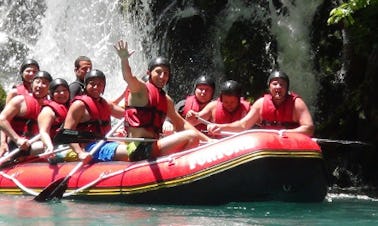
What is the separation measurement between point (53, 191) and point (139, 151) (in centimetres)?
101

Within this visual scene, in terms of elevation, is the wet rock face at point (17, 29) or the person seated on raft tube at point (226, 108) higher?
the wet rock face at point (17, 29)

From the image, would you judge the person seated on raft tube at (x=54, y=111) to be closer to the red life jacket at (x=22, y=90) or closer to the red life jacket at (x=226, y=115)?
the red life jacket at (x=22, y=90)

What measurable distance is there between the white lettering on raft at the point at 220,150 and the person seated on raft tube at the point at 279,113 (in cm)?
85

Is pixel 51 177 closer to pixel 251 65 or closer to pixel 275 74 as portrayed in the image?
pixel 275 74

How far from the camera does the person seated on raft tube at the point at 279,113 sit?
8.17m

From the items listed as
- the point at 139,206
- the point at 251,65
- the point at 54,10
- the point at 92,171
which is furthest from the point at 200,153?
the point at 54,10

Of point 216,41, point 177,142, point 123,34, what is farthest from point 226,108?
point 123,34

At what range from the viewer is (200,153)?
7.49m

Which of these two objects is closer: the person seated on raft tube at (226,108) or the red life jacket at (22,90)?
the person seated on raft tube at (226,108)

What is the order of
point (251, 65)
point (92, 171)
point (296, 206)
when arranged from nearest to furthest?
point (296, 206)
point (92, 171)
point (251, 65)

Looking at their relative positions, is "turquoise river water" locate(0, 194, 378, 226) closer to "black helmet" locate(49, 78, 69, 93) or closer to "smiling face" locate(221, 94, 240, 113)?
"black helmet" locate(49, 78, 69, 93)

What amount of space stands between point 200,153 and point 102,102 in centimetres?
165

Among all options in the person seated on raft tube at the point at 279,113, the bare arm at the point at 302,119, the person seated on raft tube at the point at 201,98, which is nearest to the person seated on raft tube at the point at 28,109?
the person seated on raft tube at the point at 201,98

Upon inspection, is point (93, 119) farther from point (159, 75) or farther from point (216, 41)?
point (216, 41)
